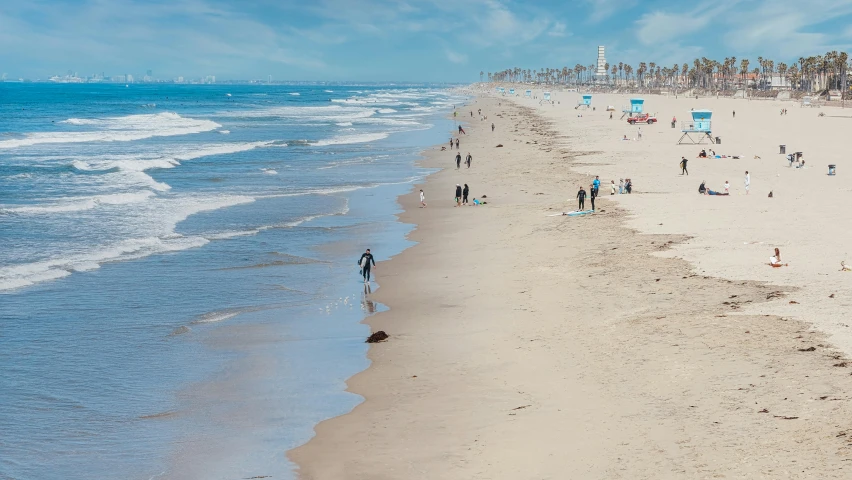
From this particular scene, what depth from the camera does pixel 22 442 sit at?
11.5m

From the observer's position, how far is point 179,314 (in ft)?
58.4

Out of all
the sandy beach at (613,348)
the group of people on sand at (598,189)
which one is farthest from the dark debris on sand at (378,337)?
the group of people on sand at (598,189)

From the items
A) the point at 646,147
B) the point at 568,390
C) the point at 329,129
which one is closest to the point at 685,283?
the point at 568,390

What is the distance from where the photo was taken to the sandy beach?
33.1 ft

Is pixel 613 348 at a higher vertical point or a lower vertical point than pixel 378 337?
higher

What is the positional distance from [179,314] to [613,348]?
31.3 ft

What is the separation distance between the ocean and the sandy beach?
1030 mm

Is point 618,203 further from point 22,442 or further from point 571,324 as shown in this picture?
point 22,442

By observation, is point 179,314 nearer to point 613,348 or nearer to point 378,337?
point 378,337

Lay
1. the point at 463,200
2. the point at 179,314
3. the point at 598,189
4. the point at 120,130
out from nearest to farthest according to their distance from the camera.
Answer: the point at 179,314 < the point at 598,189 < the point at 463,200 < the point at 120,130

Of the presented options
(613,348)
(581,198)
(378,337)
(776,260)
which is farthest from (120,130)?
(613,348)

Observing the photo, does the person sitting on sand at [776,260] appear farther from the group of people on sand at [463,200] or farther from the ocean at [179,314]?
the group of people on sand at [463,200]

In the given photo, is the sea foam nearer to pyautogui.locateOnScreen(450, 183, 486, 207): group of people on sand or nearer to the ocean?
the ocean

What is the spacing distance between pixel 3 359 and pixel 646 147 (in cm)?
4092
